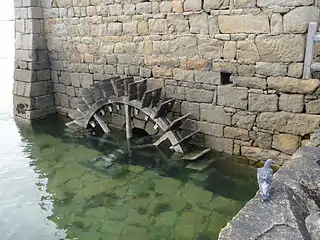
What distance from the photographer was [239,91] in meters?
4.75

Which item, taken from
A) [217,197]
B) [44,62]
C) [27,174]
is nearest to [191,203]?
[217,197]

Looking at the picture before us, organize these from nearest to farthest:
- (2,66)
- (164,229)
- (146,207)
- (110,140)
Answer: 1. (164,229)
2. (146,207)
3. (110,140)
4. (2,66)

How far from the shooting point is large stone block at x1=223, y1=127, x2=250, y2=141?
15.9 ft

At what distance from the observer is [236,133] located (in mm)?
4918

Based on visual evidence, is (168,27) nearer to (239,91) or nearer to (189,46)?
(189,46)

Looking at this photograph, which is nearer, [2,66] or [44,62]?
[44,62]

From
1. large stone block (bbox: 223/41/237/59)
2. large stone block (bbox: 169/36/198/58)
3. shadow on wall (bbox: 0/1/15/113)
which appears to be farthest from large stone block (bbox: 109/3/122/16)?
shadow on wall (bbox: 0/1/15/113)

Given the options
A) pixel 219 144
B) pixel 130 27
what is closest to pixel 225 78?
pixel 219 144

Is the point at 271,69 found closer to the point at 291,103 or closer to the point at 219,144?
the point at 291,103

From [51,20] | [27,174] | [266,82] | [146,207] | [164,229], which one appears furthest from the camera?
[51,20]

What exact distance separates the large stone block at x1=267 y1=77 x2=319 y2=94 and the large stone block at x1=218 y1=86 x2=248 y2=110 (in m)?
0.39

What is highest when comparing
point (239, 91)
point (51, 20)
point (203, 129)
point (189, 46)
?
point (51, 20)

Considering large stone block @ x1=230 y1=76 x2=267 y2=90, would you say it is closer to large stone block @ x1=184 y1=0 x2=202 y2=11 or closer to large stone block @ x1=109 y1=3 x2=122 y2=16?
large stone block @ x1=184 y1=0 x2=202 y2=11

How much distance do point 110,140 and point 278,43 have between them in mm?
3176
